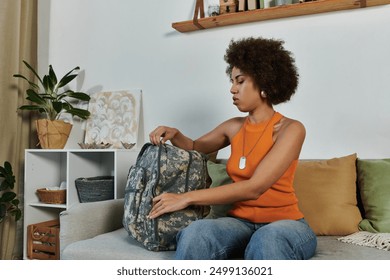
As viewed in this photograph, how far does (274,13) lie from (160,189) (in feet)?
3.78

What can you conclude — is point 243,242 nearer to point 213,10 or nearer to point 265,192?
point 265,192

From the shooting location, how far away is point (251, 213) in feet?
4.18

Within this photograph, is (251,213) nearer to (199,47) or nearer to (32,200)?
(199,47)

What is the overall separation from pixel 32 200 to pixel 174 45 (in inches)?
48.9

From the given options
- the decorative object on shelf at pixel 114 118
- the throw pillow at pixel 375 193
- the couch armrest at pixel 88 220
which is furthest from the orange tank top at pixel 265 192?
the decorative object on shelf at pixel 114 118

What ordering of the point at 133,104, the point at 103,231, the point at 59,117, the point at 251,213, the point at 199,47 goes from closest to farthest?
1. the point at 251,213
2. the point at 103,231
3. the point at 199,47
4. the point at 133,104
5. the point at 59,117

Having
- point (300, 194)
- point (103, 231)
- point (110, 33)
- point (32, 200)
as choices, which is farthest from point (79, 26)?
point (300, 194)

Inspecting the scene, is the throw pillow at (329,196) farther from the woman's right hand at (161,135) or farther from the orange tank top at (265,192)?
the woman's right hand at (161,135)

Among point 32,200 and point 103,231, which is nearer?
point 103,231

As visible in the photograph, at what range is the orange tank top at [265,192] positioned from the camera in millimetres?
1268

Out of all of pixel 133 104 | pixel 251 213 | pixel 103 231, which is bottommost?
pixel 103 231

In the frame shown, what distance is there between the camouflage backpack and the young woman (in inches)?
1.8

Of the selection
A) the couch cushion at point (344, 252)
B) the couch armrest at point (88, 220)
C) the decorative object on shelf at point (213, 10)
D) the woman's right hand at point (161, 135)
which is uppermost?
the decorative object on shelf at point (213, 10)

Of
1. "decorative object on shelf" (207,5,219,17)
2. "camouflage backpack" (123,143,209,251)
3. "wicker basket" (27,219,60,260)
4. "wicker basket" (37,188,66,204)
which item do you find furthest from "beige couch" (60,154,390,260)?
"decorative object on shelf" (207,5,219,17)
